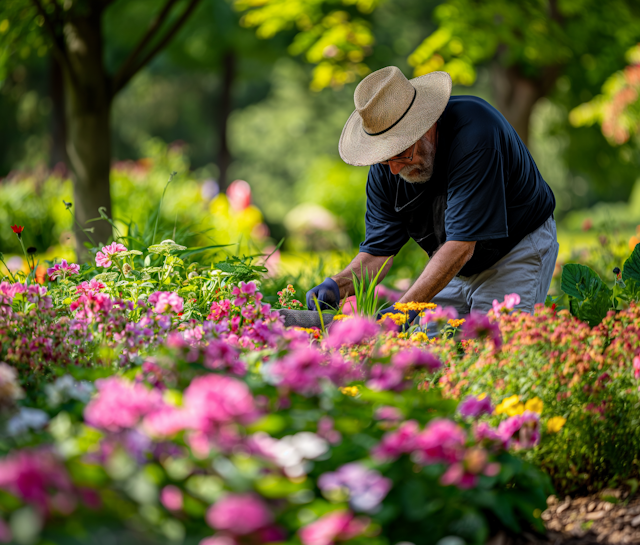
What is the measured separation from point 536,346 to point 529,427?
1.31 ft

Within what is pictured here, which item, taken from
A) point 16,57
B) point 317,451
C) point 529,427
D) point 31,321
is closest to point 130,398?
point 317,451

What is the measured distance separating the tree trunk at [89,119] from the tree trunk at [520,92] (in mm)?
6270

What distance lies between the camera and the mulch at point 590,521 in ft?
5.63

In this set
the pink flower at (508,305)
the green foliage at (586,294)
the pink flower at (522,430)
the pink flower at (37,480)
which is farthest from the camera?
the green foliage at (586,294)

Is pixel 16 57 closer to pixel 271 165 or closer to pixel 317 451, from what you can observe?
pixel 317 451

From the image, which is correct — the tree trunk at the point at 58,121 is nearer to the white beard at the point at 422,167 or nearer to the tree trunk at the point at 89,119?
the tree trunk at the point at 89,119

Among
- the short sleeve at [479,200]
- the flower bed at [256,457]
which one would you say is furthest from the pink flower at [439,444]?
the short sleeve at [479,200]

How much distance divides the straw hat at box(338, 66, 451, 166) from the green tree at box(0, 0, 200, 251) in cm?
263

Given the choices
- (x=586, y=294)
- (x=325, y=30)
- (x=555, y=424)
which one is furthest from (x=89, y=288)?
(x=325, y=30)

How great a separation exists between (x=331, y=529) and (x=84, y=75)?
4468mm

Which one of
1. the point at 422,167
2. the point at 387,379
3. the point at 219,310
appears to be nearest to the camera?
the point at 387,379

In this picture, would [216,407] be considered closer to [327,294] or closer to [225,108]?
[327,294]

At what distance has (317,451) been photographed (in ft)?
4.14

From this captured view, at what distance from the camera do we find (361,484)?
4.17 ft
